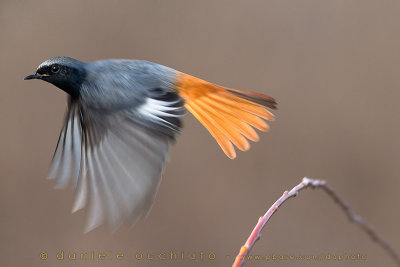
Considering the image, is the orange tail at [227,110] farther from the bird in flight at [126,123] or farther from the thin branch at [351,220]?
the thin branch at [351,220]

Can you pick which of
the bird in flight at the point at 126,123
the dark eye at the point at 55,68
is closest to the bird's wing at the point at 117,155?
the bird in flight at the point at 126,123

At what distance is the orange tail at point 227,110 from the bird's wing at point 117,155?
0.40 ft

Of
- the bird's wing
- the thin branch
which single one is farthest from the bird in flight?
the thin branch

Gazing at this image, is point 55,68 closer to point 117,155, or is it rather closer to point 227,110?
point 117,155

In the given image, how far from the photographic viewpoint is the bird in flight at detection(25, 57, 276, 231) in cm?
117

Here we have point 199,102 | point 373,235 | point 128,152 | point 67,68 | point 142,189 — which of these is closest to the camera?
point 373,235

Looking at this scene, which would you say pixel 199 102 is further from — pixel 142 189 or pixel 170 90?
pixel 142 189

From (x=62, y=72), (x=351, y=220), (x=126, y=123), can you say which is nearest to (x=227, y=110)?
(x=126, y=123)

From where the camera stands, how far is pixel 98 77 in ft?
4.66

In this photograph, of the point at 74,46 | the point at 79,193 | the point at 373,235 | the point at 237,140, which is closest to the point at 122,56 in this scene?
the point at 74,46

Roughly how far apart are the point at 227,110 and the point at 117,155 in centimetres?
41

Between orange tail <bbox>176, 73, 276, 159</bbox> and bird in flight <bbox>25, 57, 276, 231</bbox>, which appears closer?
bird in flight <bbox>25, 57, 276, 231</bbox>

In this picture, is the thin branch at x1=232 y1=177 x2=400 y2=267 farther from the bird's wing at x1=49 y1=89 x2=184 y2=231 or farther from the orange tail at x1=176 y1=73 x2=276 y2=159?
the orange tail at x1=176 y1=73 x2=276 y2=159

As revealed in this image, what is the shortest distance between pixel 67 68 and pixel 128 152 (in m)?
0.33
